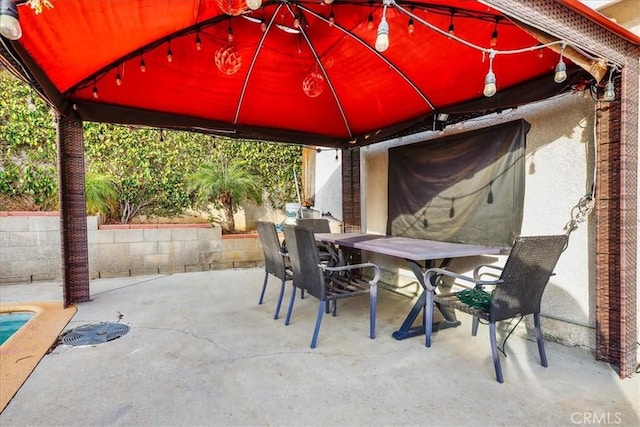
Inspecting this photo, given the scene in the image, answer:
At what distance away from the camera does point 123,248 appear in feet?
20.0

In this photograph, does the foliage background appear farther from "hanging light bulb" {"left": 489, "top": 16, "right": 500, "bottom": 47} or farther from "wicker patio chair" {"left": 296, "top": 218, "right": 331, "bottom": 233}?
"hanging light bulb" {"left": 489, "top": 16, "right": 500, "bottom": 47}

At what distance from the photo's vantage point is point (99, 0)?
2.44 meters

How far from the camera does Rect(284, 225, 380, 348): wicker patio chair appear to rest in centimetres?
313

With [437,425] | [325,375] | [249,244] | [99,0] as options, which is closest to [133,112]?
[99,0]

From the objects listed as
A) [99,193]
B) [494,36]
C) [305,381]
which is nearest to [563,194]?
[494,36]

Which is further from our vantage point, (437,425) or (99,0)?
(99,0)

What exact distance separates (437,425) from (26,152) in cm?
815

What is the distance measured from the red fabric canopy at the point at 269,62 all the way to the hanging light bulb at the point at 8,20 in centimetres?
135

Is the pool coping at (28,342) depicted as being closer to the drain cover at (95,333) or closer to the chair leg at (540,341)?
the drain cover at (95,333)

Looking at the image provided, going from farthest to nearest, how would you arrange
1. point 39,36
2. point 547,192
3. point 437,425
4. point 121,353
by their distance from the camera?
1. point 547,192
2. point 121,353
3. point 39,36
4. point 437,425

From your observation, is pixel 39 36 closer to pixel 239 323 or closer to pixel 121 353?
pixel 121 353

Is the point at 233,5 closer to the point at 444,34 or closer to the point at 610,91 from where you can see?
the point at 444,34

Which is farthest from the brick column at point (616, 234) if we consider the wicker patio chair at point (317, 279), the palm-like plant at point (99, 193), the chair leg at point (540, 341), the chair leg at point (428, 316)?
the palm-like plant at point (99, 193)

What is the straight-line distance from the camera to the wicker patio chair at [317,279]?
3.13 metres
